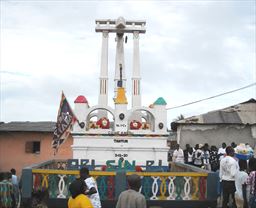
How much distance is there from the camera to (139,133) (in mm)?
16250

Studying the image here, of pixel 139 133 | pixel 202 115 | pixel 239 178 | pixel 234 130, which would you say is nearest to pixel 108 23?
pixel 139 133

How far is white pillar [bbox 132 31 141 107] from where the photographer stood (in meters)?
18.5

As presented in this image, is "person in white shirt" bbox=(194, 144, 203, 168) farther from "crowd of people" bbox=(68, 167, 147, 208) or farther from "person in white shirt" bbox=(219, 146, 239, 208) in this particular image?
"crowd of people" bbox=(68, 167, 147, 208)

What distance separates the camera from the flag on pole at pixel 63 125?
13.0 m

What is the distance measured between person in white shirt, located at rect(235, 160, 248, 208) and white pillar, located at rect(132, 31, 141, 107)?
9.44 m

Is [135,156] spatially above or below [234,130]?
below

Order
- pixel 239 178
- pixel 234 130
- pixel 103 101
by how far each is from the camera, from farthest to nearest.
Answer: pixel 234 130 < pixel 103 101 < pixel 239 178

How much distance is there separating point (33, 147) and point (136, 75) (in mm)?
11829

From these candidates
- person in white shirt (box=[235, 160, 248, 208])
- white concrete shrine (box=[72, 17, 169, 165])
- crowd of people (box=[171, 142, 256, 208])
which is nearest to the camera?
crowd of people (box=[171, 142, 256, 208])

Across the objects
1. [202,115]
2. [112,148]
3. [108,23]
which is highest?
[108,23]

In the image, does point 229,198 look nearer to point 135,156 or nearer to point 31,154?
point 135,156


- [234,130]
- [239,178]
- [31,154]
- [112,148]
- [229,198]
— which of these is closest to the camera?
[239,178]

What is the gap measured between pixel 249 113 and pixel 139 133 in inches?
320

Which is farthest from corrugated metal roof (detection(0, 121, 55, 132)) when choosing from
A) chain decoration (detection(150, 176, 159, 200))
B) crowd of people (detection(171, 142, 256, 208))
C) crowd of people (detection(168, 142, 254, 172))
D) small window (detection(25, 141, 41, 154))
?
crowd of people (detection(171, 142, 256, 208))
